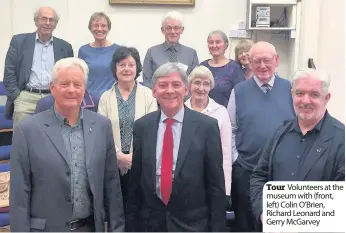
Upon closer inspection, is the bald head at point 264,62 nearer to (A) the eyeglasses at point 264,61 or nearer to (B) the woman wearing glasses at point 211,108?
(A) the eyeglasses at point 264,61

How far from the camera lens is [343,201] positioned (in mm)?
1528

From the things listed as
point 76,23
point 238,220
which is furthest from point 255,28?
point 238,220

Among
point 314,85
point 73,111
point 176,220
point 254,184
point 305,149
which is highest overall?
point 314,85

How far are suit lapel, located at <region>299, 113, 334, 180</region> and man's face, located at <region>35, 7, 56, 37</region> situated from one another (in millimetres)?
2756

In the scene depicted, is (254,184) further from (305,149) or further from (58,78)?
(58,78)

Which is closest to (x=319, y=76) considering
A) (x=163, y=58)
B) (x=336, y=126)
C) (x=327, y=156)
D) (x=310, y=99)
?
(x=310, y=99)

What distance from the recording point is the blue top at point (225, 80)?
3627mm

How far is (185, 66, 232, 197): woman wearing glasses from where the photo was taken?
2879 millimetres

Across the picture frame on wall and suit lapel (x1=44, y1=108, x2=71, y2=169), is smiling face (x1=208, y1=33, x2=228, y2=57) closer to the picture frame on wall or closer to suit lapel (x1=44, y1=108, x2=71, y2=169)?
the picture frame on wall

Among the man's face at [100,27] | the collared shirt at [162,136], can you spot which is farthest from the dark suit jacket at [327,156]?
the man's face at [100,27]

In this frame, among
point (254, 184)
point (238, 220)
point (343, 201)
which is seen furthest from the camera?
point (238, 220)

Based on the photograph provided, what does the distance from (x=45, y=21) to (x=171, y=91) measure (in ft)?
7.08

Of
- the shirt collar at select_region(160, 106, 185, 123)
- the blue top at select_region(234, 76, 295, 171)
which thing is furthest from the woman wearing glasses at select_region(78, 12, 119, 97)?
the shirt collar at select_region(160, 106, 185, 123)

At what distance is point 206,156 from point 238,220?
1004 millimetres
